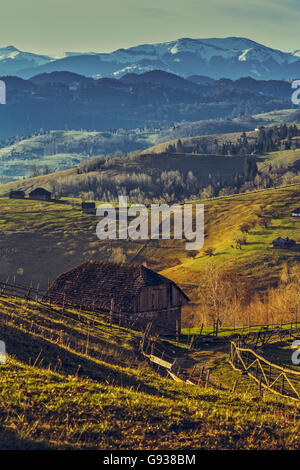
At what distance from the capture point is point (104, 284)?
62.5m

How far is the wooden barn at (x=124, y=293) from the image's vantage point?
60.0 meters

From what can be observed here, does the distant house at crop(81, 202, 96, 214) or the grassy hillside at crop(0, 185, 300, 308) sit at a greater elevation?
the distant house at crop(81, 202, 96, 214)

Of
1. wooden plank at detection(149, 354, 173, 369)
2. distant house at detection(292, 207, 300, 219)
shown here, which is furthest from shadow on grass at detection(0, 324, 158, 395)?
distant house at detection(292, 207, 300, 219)

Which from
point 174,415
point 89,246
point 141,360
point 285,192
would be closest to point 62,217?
point 89,246

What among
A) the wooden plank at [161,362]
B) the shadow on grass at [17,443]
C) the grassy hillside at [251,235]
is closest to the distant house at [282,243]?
the grassy hillside at [251,235]

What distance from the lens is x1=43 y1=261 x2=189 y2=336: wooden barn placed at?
5997 centimetres

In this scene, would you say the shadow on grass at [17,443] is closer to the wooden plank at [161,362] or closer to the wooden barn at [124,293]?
the wooden plank at [161,362]

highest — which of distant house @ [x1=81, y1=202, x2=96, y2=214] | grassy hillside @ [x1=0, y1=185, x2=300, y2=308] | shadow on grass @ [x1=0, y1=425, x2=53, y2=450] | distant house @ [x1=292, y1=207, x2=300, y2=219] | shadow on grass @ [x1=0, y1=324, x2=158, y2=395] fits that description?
shadow on grass @ [x1=0, y1=425, x2=53, y2=450]

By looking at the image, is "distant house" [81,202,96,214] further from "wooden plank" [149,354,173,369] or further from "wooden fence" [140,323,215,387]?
"wooden plank" [149,354,173,369]

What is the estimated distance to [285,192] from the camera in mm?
182750

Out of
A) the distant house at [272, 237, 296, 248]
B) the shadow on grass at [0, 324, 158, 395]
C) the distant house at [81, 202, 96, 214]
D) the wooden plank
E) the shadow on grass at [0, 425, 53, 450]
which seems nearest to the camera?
the shadow on grass at [0, 425, 53, 450]

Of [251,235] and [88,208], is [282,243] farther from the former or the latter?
[88,208]

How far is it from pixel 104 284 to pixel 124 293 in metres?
2.78
